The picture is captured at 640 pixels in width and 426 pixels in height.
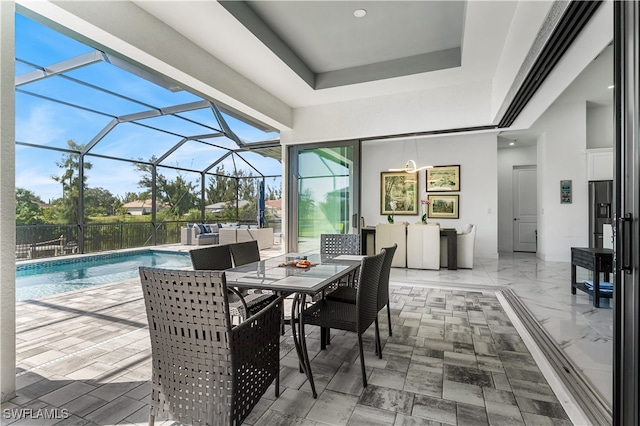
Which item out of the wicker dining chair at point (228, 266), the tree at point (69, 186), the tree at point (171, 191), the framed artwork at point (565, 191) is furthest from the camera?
the tree at point (171, 191)

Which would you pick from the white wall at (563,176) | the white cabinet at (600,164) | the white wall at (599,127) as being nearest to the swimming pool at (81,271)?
the white wall at (563,176)

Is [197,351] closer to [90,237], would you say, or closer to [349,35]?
[349,35]

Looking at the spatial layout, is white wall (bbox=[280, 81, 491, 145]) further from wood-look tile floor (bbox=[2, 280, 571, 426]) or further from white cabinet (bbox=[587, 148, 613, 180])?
white cabinet (bbox=[587, 148, 613, 180])

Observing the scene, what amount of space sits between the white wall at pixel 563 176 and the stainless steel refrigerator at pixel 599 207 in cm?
30

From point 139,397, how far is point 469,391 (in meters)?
2.00

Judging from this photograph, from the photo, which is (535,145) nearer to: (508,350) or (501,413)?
(508,350)

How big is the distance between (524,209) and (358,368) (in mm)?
8219

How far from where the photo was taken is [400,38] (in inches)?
151

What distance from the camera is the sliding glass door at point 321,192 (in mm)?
5508

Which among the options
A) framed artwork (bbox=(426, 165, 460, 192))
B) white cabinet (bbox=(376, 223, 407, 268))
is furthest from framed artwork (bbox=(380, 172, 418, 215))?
white cabinet (bbox=(376, 223, 407, 268))

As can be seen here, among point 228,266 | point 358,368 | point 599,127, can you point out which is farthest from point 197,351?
point 599,127

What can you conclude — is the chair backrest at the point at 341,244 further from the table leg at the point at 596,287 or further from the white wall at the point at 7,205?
the table leg at the point at 596,287

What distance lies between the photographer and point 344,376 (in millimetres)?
2068

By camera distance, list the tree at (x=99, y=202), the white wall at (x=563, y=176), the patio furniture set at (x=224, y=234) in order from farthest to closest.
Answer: the patio furniture set at (x=224, y=234), the tree at (x=99, y=202), the white wall at (x=563, y=176)
